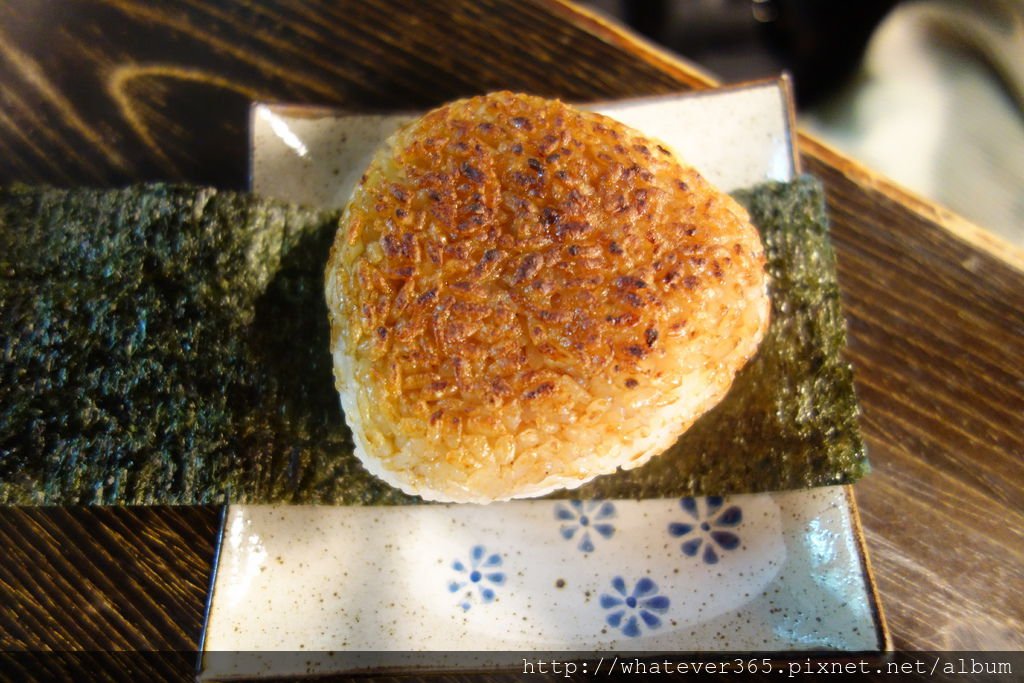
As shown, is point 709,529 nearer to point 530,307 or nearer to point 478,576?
point 478,576

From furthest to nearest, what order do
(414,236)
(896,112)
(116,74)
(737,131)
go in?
(896,112)
(116,74)
(737,131)
(414,236)

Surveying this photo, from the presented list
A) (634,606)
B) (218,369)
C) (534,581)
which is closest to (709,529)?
(634,606)

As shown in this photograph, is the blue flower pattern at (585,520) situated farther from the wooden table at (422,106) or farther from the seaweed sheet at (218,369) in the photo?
the wooden table at (422,106)

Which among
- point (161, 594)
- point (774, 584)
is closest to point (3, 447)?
point (161, 594)

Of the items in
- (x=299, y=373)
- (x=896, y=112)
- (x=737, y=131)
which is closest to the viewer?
(x=299, y=373)

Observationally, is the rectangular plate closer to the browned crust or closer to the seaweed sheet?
the seaweed sheet

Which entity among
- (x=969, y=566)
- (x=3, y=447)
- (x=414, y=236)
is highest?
(x=414, y=236)

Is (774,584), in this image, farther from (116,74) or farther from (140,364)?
(116,74)
